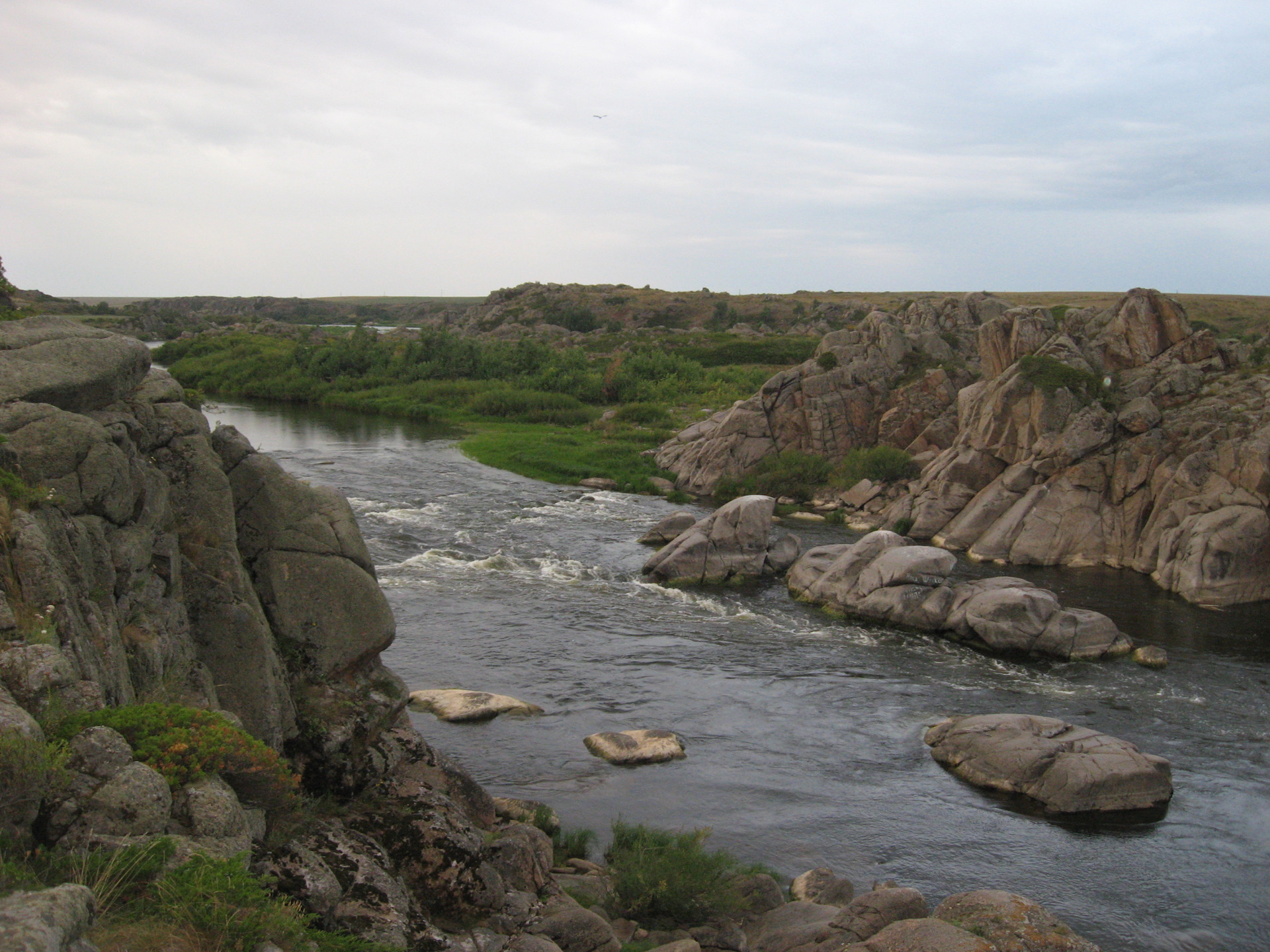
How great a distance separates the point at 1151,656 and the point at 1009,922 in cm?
1736

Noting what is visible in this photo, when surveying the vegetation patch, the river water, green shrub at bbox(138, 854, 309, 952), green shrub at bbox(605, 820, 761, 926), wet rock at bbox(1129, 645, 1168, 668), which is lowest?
the river water

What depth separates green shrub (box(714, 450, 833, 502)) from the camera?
50750 millimetres


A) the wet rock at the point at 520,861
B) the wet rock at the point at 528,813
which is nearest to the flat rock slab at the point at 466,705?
the wet rock at the point at 528,813

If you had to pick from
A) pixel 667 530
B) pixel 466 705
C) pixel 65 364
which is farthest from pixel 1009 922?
pixel 667 530

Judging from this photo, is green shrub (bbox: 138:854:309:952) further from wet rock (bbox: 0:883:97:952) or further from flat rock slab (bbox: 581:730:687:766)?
flat rock slab (bbox: 581:730:687:766)

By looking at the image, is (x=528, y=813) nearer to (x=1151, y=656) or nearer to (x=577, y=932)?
(x=577, y=932)

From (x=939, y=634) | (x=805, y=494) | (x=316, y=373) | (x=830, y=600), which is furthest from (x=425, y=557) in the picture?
(x=316, y=373)

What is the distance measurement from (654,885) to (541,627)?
15.8m

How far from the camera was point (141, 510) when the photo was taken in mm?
11852

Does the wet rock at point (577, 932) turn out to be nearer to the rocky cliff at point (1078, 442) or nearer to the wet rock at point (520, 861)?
the wet rock at point (520, 861)

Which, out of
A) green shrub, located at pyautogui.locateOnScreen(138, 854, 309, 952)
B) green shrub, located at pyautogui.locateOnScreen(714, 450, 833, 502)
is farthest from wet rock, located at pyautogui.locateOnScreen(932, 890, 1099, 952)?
green shrub, located at pyautogui.locateOnScreen(714, 450, 833, 502)

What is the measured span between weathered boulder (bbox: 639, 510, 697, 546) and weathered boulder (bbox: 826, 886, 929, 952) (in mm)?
26272

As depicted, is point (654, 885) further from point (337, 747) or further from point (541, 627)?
point (541, 627)

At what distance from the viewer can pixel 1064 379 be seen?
142ft
